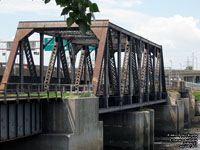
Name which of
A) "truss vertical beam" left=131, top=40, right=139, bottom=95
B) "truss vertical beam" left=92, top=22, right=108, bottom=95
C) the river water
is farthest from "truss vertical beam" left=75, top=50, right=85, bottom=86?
the river water

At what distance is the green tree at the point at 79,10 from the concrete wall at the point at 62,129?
2164cm

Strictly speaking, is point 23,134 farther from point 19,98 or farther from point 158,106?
point 158,106

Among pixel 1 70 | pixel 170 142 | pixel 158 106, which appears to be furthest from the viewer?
pixel 158 106

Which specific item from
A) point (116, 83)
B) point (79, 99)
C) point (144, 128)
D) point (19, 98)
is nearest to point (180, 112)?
point (144, 128)

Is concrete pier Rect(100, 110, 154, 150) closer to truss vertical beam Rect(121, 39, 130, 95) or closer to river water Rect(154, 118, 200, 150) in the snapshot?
truss vertical beam Rect(121, 39, 130, 95)

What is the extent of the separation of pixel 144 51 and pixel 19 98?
104 ft

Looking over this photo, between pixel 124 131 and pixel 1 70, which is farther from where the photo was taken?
pixel 1 70

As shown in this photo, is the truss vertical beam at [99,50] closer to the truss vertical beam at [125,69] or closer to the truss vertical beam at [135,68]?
the truss vertical beam at [125,69]

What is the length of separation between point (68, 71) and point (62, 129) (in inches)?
618

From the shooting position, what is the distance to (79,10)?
9008mm

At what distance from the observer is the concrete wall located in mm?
30283

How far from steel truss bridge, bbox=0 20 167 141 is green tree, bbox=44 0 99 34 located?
7.67m

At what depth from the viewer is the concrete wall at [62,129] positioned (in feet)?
99.4

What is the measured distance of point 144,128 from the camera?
4631cm
